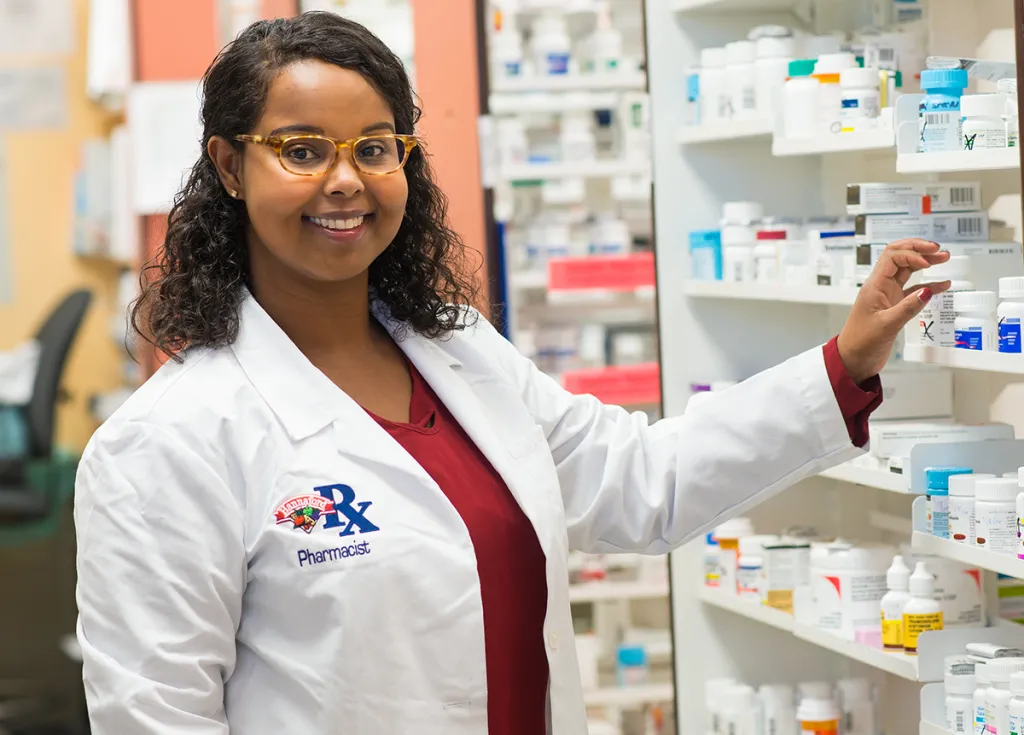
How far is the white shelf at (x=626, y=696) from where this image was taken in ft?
15.0

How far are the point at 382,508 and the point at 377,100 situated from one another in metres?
0.54

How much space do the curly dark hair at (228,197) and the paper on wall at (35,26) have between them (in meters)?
7.47

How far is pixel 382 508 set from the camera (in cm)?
189

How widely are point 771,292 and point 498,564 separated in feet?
3.29

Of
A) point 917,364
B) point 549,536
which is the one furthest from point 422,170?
point 917,364

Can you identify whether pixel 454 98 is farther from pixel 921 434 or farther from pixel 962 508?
pixel 962 508

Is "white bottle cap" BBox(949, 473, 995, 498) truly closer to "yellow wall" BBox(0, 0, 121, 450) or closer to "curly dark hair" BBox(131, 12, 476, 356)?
"curly dark hair" BBox(131, 12, 476, 356)

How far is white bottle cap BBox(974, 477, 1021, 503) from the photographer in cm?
215

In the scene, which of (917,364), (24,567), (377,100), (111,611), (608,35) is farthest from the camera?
(24,567)

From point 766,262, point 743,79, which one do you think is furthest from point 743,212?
point 743,79

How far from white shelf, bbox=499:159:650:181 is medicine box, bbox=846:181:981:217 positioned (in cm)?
202

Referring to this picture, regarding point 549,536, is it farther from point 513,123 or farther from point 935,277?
point 513,123

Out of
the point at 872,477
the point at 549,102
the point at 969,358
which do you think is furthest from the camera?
the point at 549,102

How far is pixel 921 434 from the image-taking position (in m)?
2.47
